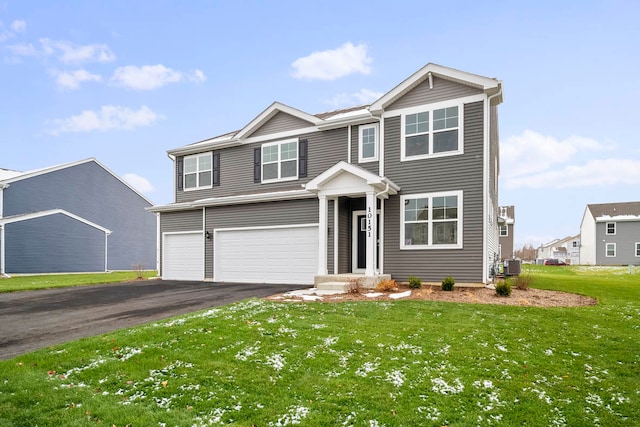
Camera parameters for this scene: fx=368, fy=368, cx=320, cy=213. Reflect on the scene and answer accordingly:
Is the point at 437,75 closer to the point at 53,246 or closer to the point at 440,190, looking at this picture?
the point at 440,190

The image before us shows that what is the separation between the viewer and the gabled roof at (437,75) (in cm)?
1082

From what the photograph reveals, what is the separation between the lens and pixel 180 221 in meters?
16.6

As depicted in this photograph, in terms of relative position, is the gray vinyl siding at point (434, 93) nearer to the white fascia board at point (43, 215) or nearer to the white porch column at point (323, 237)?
the white porch column at point (323, 237)

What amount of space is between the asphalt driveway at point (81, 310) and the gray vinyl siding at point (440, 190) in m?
4.56

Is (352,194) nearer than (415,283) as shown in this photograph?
No

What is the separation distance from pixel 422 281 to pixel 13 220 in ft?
74.8

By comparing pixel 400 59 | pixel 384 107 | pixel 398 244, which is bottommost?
pixel 398 244

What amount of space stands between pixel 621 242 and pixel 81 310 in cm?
4419

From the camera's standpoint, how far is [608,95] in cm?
1570

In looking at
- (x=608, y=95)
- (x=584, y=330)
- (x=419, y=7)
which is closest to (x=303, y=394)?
(x=584, y=330)

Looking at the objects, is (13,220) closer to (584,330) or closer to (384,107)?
(384,107)

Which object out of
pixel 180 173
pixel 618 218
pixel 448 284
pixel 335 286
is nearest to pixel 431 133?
pixel 448 284

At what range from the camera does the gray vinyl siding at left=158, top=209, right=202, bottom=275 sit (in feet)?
53.0

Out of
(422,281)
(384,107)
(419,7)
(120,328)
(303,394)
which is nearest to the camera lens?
(303,394)
